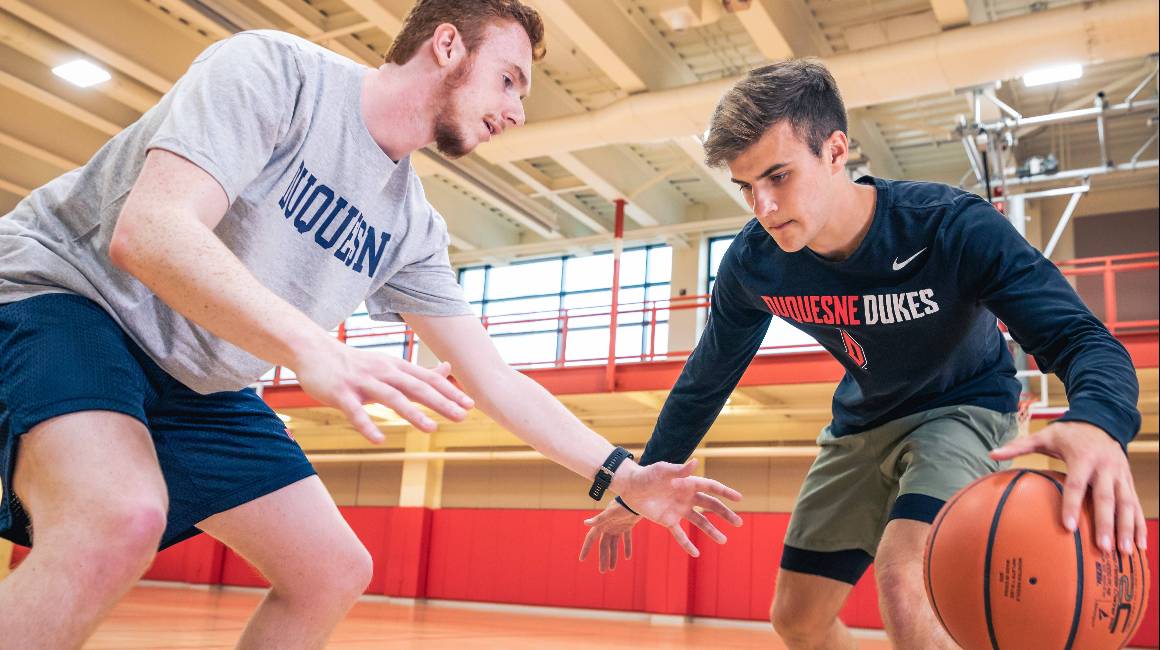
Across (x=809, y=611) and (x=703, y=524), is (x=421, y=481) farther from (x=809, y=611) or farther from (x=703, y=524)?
(x=703, y=524)

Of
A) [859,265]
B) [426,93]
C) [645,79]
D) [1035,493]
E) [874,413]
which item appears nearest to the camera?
[1035,493]

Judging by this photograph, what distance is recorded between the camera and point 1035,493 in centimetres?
239

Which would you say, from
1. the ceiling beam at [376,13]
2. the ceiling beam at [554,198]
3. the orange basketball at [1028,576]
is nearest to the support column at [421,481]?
the ceiling beam at [554,198]

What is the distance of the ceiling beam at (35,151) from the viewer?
520 inches

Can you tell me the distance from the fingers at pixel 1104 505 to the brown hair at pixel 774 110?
1.37m

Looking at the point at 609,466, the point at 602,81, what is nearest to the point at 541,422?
the point at 609,466

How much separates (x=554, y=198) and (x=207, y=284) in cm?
1589

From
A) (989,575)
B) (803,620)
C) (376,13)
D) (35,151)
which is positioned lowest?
(803,620)

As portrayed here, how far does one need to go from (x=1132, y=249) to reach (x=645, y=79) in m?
8.99

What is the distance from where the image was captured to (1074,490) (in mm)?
2129

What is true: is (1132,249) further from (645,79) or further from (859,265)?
(859,265)

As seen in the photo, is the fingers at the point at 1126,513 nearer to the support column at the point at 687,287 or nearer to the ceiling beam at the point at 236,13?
the ceiling beam at the point at 236,13

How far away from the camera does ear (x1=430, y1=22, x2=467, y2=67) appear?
253 cm

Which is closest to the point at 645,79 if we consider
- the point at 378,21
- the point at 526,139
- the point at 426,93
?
the point at 526,139
